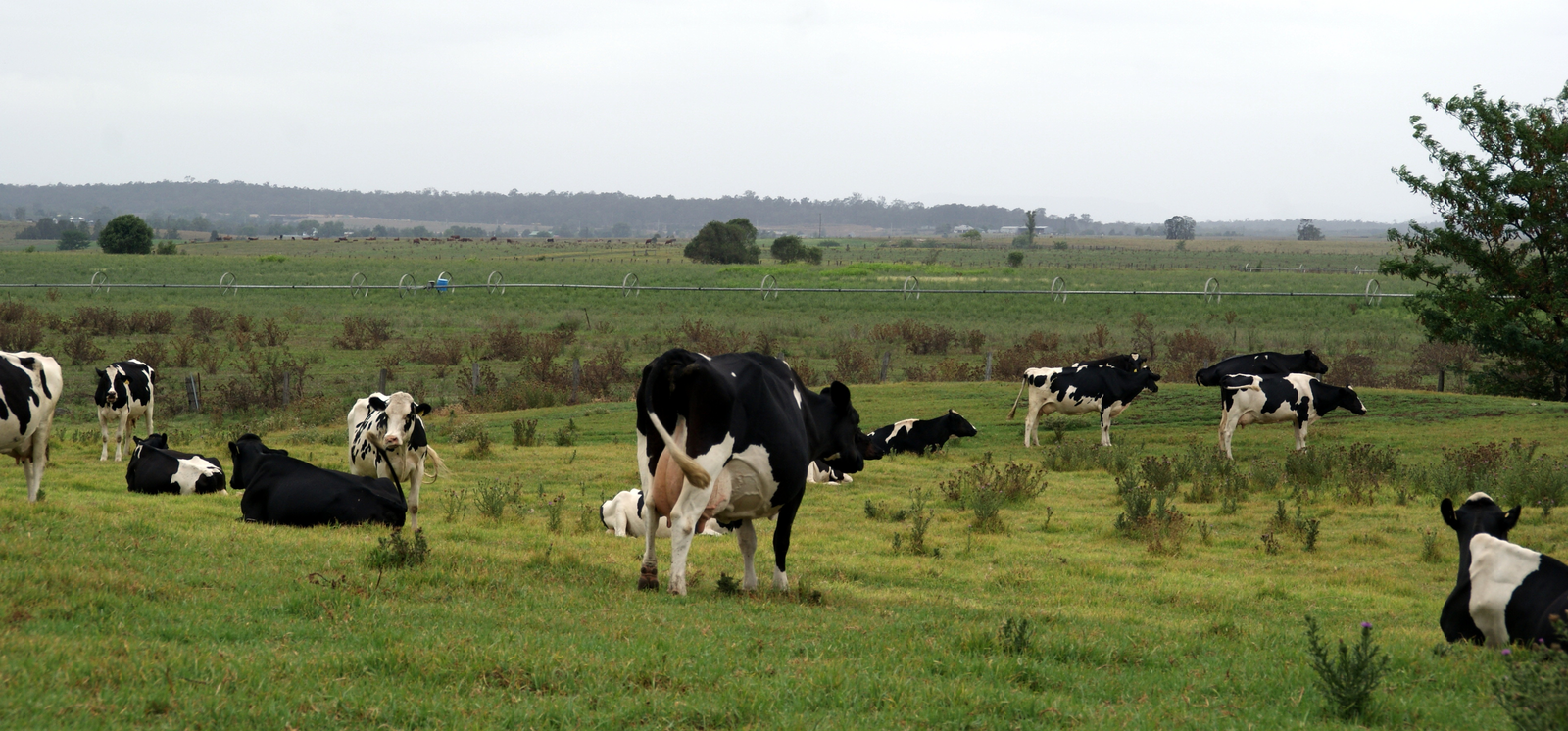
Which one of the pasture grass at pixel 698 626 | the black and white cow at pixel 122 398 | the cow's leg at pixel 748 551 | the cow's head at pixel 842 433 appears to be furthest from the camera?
the black and white cow at pixel 122 398

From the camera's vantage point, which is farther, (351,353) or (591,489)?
(351,353)

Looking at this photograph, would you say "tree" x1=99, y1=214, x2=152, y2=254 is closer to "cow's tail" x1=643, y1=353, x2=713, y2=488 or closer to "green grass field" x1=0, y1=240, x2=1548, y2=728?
"green grass field" x1=0, y1=240, x2=1548, y2=728

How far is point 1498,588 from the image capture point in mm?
7375

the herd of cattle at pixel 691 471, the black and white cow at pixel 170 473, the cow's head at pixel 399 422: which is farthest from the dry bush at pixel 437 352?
the cow's head at pixel 399 422

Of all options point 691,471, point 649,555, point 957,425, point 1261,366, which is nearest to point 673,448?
point 691,471

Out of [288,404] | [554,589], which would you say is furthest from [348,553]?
[288,404]

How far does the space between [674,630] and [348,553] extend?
3.78 meters

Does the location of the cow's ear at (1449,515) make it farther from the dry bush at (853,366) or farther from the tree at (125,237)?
the tree at (125,237)

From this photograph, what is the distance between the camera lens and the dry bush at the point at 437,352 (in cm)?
3441

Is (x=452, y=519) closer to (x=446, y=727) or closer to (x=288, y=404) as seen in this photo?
(x=446, y=727)

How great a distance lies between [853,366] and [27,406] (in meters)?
24.7

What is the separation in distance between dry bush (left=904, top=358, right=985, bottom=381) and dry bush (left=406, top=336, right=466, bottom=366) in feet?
44.2

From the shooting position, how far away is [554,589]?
8445mm

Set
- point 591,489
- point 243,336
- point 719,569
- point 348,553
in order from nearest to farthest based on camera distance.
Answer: point 348,553 < point 719,569 < point 591,489 < point 243,336
